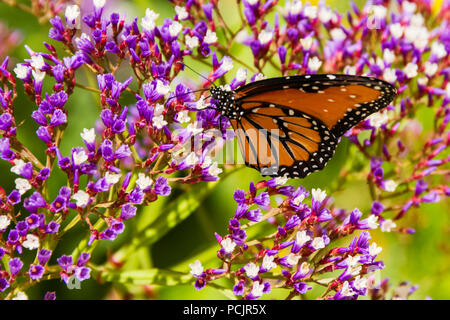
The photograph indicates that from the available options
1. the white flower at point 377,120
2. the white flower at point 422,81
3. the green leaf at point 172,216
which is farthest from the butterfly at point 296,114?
the white flower at point 422,81

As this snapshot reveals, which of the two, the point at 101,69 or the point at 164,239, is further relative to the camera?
the point at 164,239

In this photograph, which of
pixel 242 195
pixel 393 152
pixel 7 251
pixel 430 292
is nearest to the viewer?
pixel 7 251

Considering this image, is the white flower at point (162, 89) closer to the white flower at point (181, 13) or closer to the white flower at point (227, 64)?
the white flower at point (227, 64)

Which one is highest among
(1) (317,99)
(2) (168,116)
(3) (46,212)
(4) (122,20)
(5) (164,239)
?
(4) (122,20)

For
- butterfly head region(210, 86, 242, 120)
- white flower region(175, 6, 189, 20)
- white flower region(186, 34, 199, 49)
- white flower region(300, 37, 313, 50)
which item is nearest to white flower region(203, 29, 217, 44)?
white flower region(186, 34, 199, 49)

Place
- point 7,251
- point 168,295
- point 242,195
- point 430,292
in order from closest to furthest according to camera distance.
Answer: point 7,251
point 242,195
point 168,295
point 430,292

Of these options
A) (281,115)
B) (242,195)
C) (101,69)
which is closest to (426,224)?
(281,115)

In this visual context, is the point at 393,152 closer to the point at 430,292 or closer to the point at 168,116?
the point at 430,292

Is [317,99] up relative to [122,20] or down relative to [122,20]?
down

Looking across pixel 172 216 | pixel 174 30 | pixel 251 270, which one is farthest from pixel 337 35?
pixel 251 270
